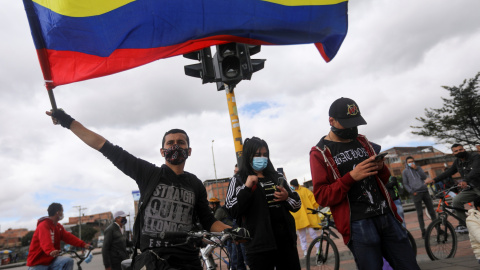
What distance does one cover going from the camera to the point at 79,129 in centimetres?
264

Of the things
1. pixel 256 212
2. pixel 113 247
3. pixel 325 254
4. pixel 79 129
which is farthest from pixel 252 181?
pixel 113 247

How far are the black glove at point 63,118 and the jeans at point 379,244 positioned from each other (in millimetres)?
2257

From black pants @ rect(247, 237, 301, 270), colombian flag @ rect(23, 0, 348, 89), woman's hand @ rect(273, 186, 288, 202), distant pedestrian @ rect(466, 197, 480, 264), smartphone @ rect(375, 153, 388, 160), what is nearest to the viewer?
smartphone @ rect(375, 153, 388, 160)

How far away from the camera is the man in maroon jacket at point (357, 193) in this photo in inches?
103

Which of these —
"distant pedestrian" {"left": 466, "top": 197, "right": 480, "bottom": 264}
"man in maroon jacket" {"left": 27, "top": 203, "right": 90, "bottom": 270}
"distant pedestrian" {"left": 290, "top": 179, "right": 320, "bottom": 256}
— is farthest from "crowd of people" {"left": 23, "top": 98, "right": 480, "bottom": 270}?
"distant pedestrian" {"left": 290, "top": 179, "right": 320, "bottom": 256}

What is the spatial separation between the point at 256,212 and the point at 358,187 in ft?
3.80

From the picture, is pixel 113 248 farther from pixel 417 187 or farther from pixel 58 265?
pixel 417 187

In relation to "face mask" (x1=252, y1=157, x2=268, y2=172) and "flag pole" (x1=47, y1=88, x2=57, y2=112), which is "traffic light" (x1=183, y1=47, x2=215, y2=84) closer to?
"face mask" (x1=252, y1=157, x2=268, y2=172)

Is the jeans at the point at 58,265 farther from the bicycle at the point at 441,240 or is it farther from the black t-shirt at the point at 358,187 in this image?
the bicycle at the point at 441,240

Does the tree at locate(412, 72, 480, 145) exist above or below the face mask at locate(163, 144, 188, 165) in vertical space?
above

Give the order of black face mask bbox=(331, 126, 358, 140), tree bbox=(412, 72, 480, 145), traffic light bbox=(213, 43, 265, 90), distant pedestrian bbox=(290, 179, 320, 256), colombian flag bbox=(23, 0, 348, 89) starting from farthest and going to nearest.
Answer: tree bbox=(412, 72, 480, 145) → distant pedestrian bbox=(290, 179, 320, 256) → traffic light bbox=(213, 43, 265, 90) → colombian flag bbox=(23, 0, 348, 89) → black face mask bbox=(331, 126, 358, 140)

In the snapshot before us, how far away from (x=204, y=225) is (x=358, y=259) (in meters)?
1.24

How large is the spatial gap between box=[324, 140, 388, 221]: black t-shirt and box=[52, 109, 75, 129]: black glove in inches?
79.5

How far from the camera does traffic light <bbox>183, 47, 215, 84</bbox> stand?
5.36 m
